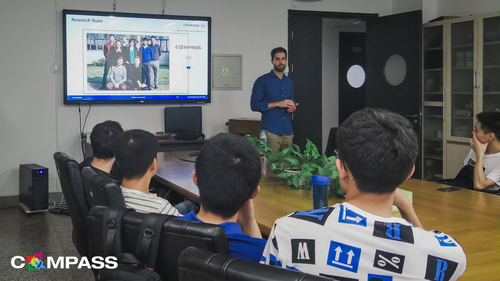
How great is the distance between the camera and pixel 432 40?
7.21 meters

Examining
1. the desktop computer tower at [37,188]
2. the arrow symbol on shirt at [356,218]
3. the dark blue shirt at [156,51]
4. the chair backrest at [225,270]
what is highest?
the dark blue shirt at [156,51]

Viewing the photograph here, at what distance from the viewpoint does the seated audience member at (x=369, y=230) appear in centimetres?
129

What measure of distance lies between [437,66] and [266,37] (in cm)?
217

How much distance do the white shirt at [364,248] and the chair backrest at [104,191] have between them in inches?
40.3

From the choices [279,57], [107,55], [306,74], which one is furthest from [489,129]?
[107,55]

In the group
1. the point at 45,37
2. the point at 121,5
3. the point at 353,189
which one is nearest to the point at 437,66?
the point at 121,5

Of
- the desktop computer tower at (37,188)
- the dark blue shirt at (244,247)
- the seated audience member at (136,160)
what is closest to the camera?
the dark blue shirt at (244,247)

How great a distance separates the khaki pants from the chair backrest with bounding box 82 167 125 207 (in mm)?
3765

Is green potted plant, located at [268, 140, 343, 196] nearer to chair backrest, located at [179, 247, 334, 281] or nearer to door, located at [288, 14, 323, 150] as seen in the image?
A: chair backrest, located at [179, 247, 334, 281]

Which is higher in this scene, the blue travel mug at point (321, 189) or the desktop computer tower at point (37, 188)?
the blue travel mug at point (321, 189)

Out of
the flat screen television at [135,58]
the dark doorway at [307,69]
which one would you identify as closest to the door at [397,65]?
the dark doorway at [307,69]

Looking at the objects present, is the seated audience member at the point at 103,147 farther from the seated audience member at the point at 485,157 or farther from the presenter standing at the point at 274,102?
the presenter standing at the point at 274,102

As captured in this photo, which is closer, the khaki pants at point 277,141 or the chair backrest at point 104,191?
the chair backrest at point 104,191

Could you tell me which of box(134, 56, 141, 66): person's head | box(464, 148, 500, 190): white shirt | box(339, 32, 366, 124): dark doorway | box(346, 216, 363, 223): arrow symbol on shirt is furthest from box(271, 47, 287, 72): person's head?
box(346, 216, 363, 223): arrow symbol on shirt
